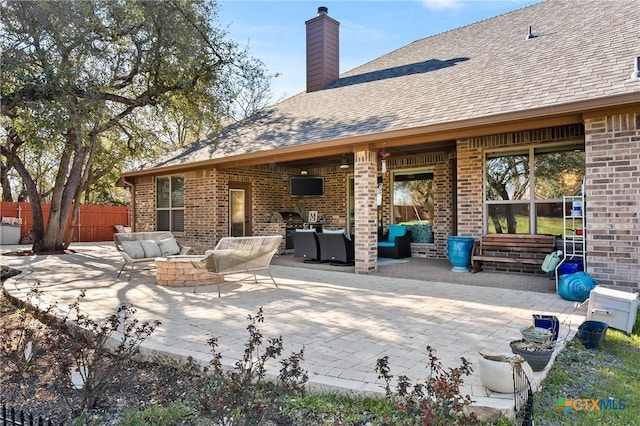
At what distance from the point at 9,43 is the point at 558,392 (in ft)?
30.8

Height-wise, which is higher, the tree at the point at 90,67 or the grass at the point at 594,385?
the tree at the point at 90,67

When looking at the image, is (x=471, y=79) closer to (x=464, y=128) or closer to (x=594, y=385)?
(x=464, y=128)

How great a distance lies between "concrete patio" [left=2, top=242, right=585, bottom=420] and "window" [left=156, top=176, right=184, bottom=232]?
4.54 metres

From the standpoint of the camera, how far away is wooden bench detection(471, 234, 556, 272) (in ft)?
23.0

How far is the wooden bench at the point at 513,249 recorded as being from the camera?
701 cm

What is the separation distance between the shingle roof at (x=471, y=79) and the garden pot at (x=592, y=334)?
287cm

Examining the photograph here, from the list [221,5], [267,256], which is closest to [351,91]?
[221,5]

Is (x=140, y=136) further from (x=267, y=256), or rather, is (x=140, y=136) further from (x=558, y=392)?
(x=558, y=392)

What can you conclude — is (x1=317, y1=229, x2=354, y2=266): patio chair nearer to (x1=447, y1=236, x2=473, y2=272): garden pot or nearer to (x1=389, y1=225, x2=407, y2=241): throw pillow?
(x1=389, y1=225, x2=407, y2=241): throw pillow

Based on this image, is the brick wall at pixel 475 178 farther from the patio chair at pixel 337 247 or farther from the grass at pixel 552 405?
the grass at pixel 552 405

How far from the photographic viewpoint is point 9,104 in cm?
677

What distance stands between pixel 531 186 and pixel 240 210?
7.54 metres

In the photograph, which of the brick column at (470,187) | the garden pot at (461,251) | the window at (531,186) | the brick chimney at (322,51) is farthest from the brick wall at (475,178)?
the brick chimney at (322,51)

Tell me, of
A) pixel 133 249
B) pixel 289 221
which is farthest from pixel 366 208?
pixel 289 221
